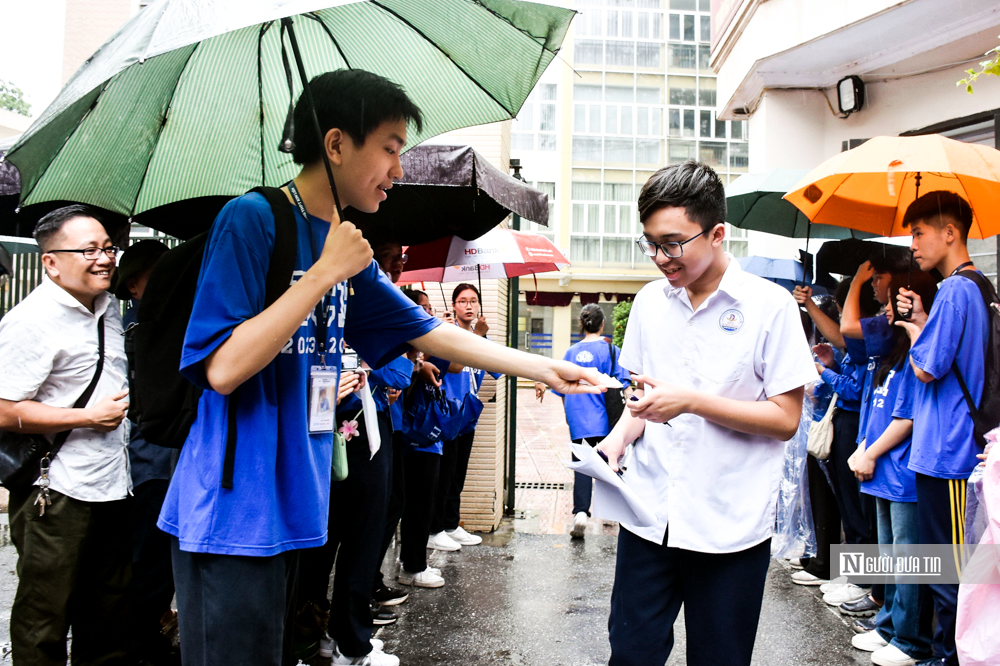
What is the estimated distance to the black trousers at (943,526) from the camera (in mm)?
3551

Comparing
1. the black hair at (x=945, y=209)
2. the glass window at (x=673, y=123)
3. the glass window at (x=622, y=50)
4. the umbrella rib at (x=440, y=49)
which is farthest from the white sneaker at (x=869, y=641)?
the glass window at (x=622, y=50)

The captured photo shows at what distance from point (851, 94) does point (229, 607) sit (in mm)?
8432

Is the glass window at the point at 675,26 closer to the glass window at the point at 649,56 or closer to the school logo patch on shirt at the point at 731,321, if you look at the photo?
the glass window at the point at 649,56

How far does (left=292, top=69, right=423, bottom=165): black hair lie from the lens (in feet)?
6.24

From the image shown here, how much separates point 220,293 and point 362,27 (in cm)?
118

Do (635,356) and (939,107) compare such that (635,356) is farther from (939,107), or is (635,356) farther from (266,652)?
(939,107)

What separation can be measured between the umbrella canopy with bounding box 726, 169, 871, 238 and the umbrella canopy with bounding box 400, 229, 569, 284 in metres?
1.57

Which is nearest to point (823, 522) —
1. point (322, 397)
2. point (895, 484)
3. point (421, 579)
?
point (895, 484)

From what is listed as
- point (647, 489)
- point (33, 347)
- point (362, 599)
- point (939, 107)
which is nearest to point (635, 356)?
point (647, 489)

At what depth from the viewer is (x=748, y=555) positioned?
2355 mm

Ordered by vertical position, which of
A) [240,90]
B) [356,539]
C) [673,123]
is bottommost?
[356,539]

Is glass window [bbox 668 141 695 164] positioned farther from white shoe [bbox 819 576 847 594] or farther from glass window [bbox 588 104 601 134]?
white shoe [bbox 819 576 847 594]

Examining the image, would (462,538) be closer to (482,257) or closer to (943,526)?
(482,257)

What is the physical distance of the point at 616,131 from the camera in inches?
1259
